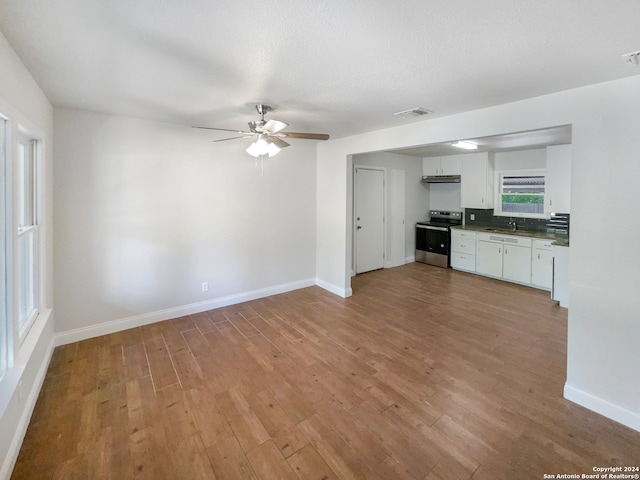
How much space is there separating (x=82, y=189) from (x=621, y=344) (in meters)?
5.04

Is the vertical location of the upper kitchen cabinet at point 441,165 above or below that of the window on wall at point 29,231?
→ above

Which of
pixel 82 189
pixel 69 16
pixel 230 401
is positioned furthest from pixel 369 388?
pixel 82 189

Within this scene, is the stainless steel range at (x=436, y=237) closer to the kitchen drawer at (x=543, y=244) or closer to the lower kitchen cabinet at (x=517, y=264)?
the lower kitchen cabinet at (x=517, y=264)

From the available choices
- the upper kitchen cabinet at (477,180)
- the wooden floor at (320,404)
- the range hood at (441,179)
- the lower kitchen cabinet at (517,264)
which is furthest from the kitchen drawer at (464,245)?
the wooden floor at (320,404)

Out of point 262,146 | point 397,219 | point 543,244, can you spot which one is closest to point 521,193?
point 543,244

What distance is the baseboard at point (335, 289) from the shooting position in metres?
4.68

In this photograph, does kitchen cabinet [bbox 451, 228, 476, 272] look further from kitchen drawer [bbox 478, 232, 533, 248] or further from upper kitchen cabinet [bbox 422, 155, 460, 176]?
upper kitchen cabinet [bbox 422, 155, 460, 176]

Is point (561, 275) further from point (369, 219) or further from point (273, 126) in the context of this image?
point (273, 126)

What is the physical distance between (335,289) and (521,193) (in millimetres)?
4118

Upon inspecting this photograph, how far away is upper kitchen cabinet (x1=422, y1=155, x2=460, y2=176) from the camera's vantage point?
6249mm

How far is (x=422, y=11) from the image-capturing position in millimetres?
1409

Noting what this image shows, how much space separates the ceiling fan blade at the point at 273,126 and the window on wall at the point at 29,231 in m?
1.94

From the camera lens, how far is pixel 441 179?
6582mm

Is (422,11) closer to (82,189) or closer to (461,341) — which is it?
(461,341)
